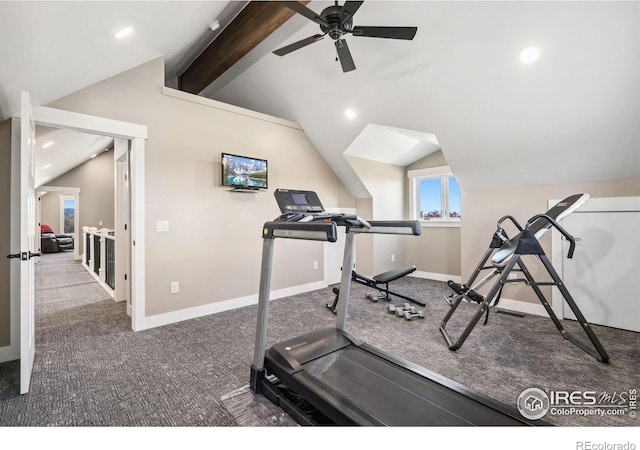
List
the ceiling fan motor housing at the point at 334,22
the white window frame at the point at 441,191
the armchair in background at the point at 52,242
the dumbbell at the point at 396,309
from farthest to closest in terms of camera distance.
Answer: the armchair in background at the point at 52,242
the white window frame at the point at 441,191
the dumbbell at the point at 396,309
the ceiling fan motor housing at the point at 334,22

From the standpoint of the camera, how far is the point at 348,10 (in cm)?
210

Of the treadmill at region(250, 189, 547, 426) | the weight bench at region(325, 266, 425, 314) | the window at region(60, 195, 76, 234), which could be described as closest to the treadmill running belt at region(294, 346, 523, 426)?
the treadmill at region(250, 189, 547, 426)

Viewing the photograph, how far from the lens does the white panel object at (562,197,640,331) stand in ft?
9.97

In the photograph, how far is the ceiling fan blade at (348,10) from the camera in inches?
79.5

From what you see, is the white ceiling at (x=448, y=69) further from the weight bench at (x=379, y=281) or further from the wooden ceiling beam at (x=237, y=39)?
the weight bench at (x=379, y=281)

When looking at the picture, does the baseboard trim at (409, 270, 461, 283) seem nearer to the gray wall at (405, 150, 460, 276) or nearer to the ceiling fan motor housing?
the gray wall at (405, 150, 460, 276)

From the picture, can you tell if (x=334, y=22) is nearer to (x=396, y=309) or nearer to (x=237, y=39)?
(x=237, y=39)

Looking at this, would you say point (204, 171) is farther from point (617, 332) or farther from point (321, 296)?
point (617, 332)

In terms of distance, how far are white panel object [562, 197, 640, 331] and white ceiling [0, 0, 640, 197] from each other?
1.33ft

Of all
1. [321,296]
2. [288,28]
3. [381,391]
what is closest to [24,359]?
[381,391]

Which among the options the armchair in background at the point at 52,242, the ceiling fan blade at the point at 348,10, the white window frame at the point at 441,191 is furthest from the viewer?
the armchair in background at the point at 52,242

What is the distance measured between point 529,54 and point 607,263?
2.35 m

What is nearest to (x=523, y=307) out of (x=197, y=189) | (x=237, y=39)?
(x=197, y=189)

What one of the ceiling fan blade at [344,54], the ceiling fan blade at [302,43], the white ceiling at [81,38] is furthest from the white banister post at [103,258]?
the ceiling fan blade at [344,54]
